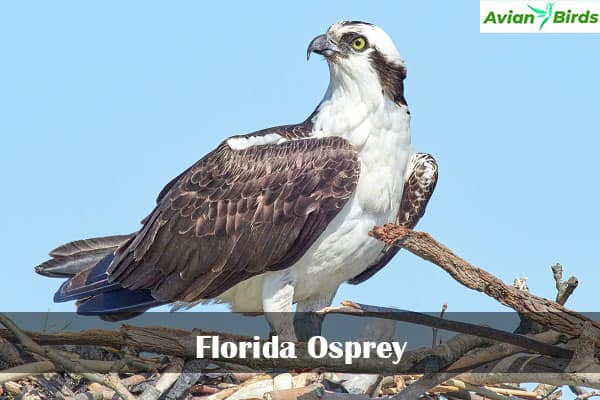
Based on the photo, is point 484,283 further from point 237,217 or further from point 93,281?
point 93,281

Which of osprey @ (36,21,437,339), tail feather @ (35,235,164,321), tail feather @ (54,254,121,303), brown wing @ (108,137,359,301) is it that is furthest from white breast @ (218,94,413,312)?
tail feather @ (54,254,121,303)

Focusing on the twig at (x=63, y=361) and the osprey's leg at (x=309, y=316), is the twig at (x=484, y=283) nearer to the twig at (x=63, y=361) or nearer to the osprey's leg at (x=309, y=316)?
the twig at (x=63, y=361)

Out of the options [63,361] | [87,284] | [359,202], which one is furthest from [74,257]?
[359,202]

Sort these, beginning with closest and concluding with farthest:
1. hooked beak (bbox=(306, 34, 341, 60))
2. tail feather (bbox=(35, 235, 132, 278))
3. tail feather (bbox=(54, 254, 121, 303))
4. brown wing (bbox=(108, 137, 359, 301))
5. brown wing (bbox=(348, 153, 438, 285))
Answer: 1. brown wing (bbox=(108, 137, 359, 301))
2. hooked beak (bbox=(306, 34, 341, 60))
3. tail feather (bbox=(54, 254, 121, 303))
4. brown wing (bbox=(348, 153, 438, 285))
5. tail feather (bbox=(35, 235, 132, 278))

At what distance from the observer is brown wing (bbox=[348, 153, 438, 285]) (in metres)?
10.1

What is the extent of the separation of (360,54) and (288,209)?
1.34m

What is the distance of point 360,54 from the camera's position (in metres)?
9.64

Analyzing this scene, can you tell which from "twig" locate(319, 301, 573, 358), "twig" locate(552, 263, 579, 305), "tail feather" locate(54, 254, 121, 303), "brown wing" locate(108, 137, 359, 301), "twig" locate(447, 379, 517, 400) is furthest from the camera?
"tail feather" locate(54, 254, 121, 303)

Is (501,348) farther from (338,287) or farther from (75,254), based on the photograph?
(75,254)

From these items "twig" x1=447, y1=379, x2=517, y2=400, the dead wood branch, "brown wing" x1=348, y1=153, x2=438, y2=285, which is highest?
"brown wing" x1=348, y1=153, x2=438, y2=285

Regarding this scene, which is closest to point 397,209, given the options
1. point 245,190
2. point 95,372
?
point 245,190

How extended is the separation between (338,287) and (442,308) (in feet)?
7.92

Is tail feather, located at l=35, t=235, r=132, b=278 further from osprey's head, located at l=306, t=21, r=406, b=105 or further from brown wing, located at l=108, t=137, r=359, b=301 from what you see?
osprey's head, located at l=306, t=21, r=406, b=105

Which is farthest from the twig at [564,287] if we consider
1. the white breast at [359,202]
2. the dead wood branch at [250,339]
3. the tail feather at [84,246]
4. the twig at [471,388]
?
the tail feather at [84,246]
